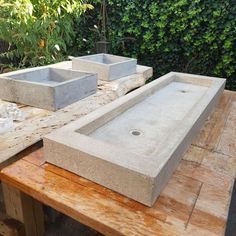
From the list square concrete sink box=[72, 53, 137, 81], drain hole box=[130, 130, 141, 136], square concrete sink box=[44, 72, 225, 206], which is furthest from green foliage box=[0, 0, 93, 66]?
drain hole box=[130, 130, 141, 136]

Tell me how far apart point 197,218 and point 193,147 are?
1.47 ft

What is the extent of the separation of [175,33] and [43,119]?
9.67ft

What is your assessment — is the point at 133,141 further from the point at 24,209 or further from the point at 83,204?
the point at 24,209

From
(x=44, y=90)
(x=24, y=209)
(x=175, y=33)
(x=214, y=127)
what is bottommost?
A: (x=24, y=209)

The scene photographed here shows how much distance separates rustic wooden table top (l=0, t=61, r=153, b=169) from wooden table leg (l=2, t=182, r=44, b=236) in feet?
0.66

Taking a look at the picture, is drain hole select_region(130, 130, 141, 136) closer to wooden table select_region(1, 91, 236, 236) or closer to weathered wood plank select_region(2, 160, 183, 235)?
wooden table select_region(1, 91, 236, 236)

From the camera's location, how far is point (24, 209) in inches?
43.4

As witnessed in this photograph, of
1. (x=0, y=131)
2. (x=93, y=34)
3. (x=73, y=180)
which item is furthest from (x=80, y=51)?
(x=73, y=180)

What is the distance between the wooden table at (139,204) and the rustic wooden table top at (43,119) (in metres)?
0.06

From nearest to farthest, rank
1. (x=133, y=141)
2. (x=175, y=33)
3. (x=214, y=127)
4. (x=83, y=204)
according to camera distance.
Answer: (x=83, y=204)
(x=133, y=141)
(x=214, y=127)
(x=175, y=33)

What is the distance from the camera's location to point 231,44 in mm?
3348

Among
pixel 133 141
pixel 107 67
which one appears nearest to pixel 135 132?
pixel 133 141

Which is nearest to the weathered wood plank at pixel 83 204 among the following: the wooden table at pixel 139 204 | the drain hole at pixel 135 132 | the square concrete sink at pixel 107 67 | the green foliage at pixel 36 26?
the wooden table at pixel 139 204

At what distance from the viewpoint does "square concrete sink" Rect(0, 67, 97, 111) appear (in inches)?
51.8
